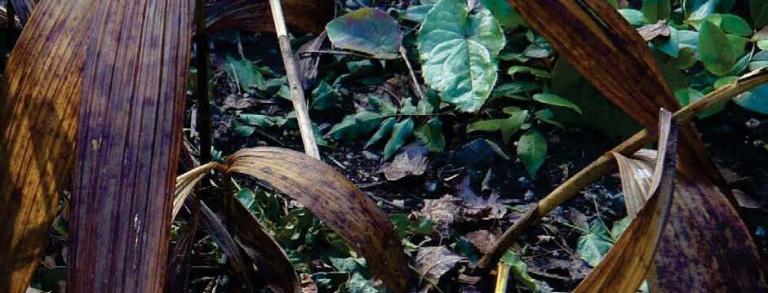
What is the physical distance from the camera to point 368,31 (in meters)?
1.72

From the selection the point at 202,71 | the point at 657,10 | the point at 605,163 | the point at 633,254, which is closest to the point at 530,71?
the point at 657,10

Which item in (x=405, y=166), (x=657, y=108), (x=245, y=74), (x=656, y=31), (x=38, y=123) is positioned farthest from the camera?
(x=245, y=74)

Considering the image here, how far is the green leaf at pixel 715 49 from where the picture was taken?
1.43 meters

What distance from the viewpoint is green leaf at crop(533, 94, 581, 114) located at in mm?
1483

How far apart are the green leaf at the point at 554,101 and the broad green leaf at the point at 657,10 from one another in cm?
20

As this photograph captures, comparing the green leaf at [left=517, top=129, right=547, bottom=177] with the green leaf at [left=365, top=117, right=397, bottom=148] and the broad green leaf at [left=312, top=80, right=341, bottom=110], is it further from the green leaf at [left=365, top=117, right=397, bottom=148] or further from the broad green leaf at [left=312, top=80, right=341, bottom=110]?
the broad green leaf at [left=312, top=80, right=341, bottom=110]

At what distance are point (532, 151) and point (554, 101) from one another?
0.09 meters

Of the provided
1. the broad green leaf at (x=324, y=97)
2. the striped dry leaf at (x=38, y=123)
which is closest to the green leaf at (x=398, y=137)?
the broad green leaf at (x=324, y=97)

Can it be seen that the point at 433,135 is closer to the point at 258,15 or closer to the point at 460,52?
the point at 460,52

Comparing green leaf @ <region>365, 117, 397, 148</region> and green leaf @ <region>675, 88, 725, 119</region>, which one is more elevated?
green leaf @ <region>365, 117, 397, 148</region>

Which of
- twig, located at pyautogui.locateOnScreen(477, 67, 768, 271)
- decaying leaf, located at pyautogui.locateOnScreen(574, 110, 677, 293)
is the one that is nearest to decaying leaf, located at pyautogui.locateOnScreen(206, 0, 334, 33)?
twig, located at pyautogui.locateOnScreen(477, 67, 768, 271)

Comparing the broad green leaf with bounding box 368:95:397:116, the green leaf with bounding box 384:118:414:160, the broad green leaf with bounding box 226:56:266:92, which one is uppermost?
the broad green leaf with bounding box 226:56:266:92

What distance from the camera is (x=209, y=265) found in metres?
1.32

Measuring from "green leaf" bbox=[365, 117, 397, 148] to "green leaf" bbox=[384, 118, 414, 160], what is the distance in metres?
0.01
